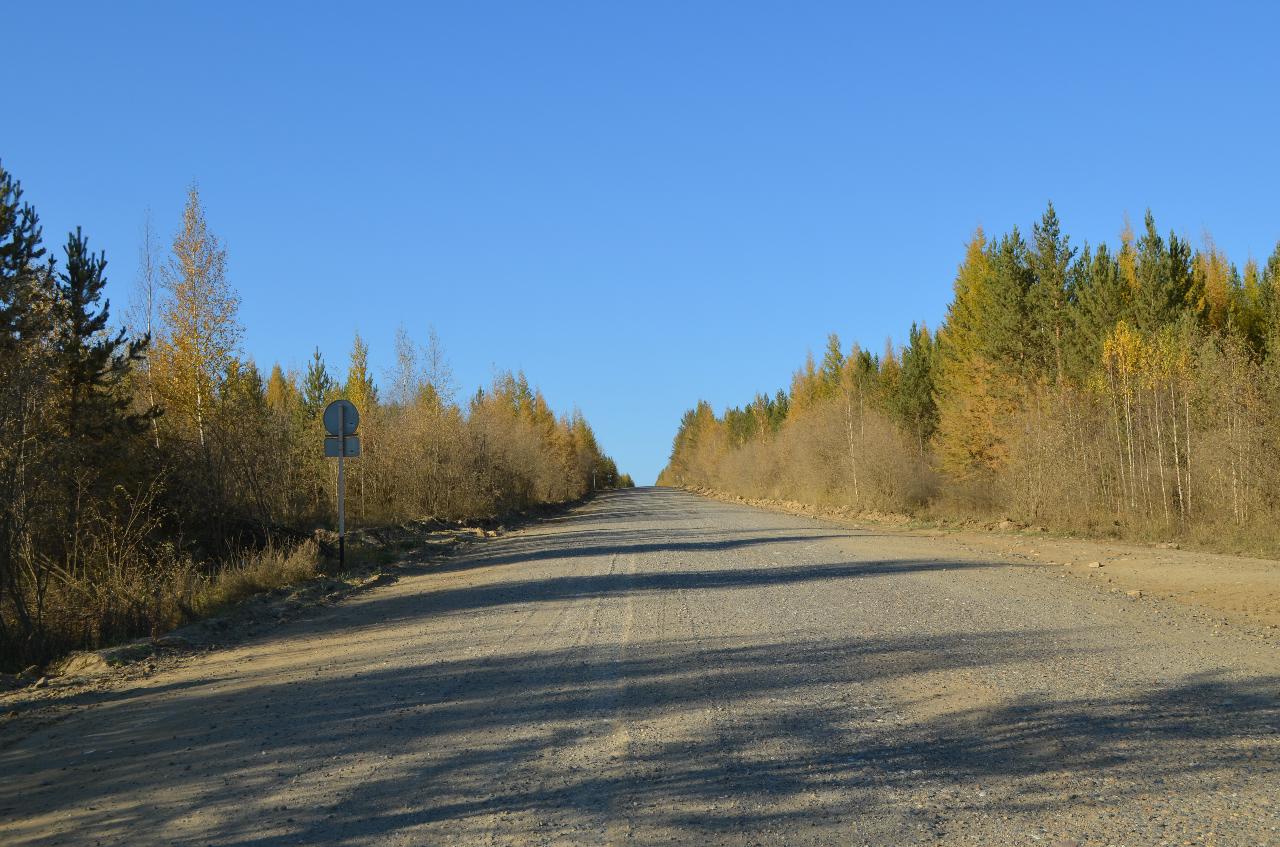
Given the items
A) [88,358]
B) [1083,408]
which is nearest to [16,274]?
[88,358]

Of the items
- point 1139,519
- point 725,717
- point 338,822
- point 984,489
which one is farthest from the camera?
point 984,489

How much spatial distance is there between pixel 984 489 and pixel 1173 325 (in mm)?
9213

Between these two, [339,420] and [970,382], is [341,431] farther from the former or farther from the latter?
[970,382]

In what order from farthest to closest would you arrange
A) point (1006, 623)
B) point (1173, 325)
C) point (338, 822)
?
point (1173, 325), point (1006, 623), point (338, 822)

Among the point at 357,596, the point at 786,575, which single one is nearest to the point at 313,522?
the point at 357,596

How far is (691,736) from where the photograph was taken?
623 centimetres

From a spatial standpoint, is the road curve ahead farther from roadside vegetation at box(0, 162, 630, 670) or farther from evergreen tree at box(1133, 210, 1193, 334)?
evergreen tree at box(1133, 210, 1193, 334)

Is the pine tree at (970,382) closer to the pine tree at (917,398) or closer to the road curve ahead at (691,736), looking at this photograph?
the pine tree at (917,398)

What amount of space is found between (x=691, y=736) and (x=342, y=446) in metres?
14.9

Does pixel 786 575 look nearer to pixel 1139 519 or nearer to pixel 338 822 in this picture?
pixel 338 822

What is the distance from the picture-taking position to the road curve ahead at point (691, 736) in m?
4.73

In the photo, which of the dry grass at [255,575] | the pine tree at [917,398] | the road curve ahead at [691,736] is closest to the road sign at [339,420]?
the dry grass at [255,575]

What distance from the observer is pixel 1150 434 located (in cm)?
2641

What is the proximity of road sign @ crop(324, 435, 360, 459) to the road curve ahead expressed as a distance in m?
8.03
